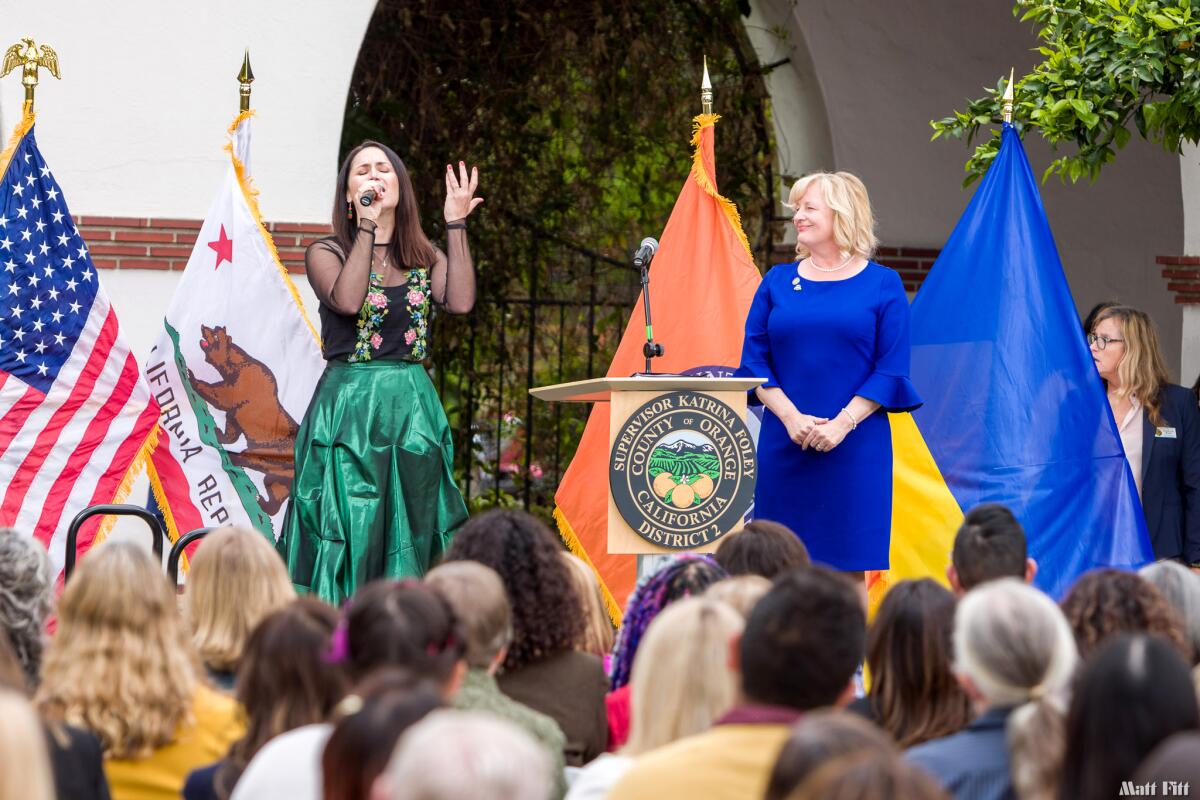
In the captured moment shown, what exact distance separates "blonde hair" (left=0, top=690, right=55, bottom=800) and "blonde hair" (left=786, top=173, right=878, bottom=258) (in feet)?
13.1

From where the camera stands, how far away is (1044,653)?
8.87 ft

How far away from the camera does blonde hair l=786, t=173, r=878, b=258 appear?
5469mm

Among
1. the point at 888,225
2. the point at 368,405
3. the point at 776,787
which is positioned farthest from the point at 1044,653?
the point at 888,225

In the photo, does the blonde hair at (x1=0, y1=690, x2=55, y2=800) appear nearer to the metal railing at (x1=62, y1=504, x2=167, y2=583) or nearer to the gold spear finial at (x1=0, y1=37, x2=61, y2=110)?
the metal railing at (x1=62, y1=504, x2=167, y2=583)

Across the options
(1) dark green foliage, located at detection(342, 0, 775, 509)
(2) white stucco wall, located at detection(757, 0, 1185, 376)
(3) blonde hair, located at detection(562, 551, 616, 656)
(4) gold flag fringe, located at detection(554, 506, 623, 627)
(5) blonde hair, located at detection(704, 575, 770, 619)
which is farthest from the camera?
(1) dark green foliage, located at detection(342, 0, 775, 509)

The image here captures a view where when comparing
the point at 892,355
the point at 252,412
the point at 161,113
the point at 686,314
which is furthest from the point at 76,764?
the point at 161,113

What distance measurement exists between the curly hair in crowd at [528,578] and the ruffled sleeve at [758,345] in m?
1.90

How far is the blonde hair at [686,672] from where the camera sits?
109 inches

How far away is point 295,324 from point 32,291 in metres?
1.04

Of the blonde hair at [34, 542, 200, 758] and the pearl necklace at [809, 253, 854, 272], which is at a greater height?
the pearl necklace at [809, 253, 854, 272]

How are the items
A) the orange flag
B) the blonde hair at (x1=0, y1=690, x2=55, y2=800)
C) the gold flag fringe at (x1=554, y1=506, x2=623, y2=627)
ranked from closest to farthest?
the blonde hair at (x1=0, y1=690, x2=55, y2=800) < the gold flag fringe at (x1=554, y1=506, x2=623, y2=627) < the orange flag

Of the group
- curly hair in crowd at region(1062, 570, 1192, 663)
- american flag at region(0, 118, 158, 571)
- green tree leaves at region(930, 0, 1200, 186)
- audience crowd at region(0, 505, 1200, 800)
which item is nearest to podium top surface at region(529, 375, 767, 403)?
audience crowd at region(0, 505, 1200, 800)

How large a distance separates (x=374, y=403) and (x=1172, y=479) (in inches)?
130

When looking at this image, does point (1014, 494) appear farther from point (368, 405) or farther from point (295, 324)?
point (295, 324)
